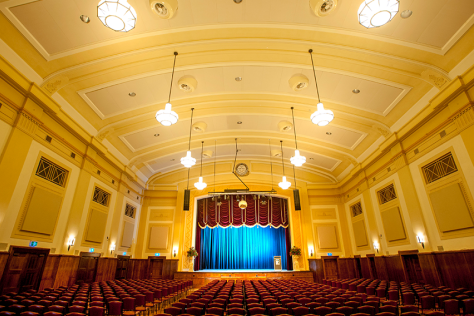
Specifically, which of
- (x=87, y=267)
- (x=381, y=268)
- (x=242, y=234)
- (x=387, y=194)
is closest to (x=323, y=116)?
(x=387, y=194)

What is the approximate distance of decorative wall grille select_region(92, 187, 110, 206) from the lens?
433 inches

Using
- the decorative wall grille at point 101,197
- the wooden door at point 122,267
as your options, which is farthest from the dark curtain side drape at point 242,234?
the decorative wall grille at point 101,197

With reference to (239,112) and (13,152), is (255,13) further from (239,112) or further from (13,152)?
(13,152)

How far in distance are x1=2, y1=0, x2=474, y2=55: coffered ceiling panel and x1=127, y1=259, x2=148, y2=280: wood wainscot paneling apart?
11.2 meters

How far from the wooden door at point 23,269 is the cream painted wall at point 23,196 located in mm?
249

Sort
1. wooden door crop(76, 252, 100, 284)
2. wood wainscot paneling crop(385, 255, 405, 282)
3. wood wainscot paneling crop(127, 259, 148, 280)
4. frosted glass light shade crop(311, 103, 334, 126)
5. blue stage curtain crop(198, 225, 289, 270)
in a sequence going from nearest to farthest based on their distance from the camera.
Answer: frosted glass light shade crop(311, 103, 334, 126), wooden door crop(76, 252, 100, 284), wood wainscot paneling crop(385, 255, 405, 282), wood wainscot paneling crop(127, 259, 148, 280), blue stage curtain crop(198, 225, 289, 270)

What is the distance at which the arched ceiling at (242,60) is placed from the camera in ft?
21.4

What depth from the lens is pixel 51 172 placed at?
8469 mm

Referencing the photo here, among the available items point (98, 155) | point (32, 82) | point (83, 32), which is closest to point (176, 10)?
point (83, 32)

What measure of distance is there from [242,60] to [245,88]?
1.57 meters

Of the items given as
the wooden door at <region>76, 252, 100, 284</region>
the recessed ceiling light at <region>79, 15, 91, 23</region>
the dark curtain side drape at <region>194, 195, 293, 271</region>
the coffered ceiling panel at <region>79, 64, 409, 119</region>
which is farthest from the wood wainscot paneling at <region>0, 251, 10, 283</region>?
the dark curtain side drape at <region>194, 195, 293, 271</region>

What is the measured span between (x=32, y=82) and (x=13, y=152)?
218 cm

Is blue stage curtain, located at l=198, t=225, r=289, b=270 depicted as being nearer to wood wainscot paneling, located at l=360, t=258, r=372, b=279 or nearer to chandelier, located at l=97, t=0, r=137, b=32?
wood wainscot paneling, located at l=360, t=258, r=372, b=279

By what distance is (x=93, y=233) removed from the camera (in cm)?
1055
